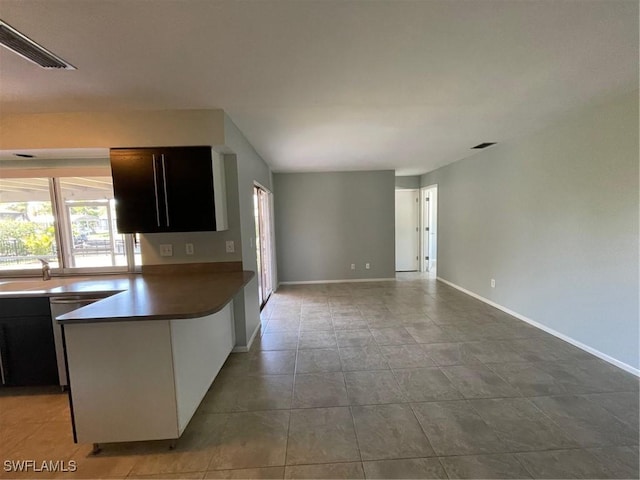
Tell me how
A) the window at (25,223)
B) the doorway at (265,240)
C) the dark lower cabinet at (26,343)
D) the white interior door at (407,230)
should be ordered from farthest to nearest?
the white interior door at (407,230)
the doorway at (265,240)
the window at (25,223)
the dark lower cabinet at (26,343)

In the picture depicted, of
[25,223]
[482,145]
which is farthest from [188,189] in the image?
[482,145]

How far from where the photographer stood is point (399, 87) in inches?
83.7

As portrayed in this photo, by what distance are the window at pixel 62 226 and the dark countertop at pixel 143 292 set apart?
21 centimetres

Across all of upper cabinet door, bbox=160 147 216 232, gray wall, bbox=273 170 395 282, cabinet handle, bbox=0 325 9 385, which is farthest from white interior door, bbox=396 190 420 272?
cabinet handle, bbox=0 325 9 385

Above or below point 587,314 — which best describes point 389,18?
above

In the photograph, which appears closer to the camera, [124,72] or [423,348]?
[124,72]

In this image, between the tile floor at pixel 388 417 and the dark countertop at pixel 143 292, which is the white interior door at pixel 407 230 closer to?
the tile floor at pixel 388 417

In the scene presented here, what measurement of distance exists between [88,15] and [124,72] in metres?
0.55

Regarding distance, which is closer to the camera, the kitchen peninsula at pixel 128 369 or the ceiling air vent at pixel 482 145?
the kitchen peninsula at pixel 128 369

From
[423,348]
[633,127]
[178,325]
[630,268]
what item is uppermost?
[633,127]

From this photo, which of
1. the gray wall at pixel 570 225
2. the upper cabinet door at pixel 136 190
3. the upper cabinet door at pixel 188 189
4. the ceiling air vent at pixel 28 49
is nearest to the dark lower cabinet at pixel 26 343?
the upper cabinet door at pixel 136 190

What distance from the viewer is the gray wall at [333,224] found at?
19.5ft

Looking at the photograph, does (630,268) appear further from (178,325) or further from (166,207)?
(166,207)

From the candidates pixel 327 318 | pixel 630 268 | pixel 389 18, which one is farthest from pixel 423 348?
pixel 389 18
